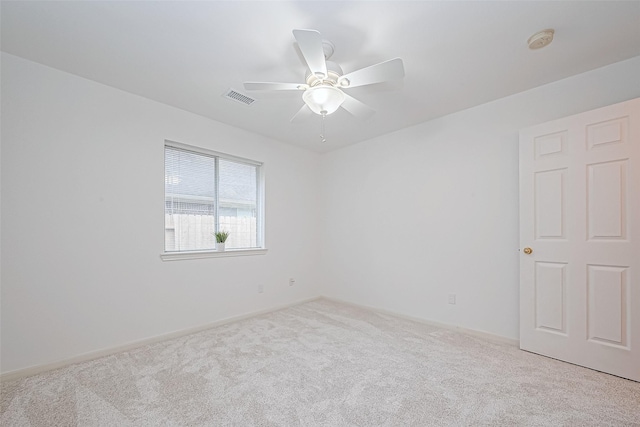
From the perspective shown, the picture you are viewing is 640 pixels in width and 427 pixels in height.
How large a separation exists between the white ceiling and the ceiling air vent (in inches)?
3.3

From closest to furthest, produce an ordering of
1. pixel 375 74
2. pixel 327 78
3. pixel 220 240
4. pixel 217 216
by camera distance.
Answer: pixel 375 74 < pixel 327 78 < pixel 220 240 < pixel 217 216

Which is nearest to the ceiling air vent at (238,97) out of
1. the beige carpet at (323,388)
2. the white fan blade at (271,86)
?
the white fan blade at (271,86)

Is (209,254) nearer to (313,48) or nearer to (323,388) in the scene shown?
(323,388)

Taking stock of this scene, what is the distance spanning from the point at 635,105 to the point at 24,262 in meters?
4.83

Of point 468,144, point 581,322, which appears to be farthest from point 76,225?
point 581,322

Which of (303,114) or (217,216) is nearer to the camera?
(303,114)

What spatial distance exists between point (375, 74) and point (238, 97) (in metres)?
1.58

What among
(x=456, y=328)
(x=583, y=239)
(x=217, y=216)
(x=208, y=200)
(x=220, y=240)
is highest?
(x=208, y=200)

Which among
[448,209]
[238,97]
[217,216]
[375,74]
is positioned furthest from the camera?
[217,216]

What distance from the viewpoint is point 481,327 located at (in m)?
2.94

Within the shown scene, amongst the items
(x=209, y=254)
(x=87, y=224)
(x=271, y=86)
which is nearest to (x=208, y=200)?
(x=209, y=254)

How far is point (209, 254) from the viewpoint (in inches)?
130

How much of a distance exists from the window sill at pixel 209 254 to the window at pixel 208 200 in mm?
120

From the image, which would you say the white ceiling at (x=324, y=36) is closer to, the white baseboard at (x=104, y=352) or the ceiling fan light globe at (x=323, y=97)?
the ceiling fan light globe at (x=323, y=97)
